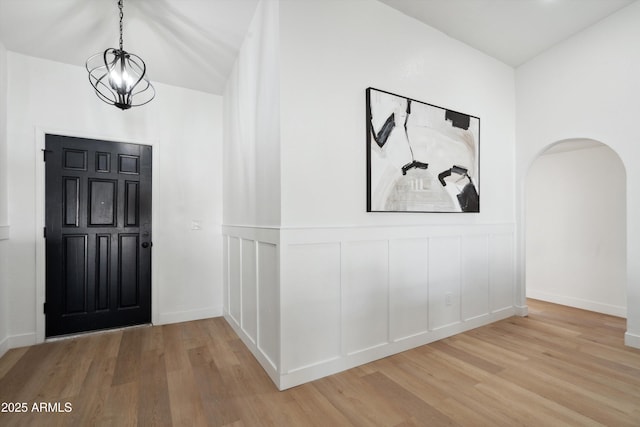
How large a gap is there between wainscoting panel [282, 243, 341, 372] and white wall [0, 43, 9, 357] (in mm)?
2633

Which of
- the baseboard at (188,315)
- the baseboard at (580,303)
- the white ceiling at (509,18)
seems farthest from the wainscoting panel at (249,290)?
the baseboard at (580,303)

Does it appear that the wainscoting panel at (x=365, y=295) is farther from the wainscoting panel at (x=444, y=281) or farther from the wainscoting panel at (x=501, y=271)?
the wainscoting panel at (x=501, y=271)

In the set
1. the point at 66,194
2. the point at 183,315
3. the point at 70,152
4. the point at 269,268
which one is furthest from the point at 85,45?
the point at 183,315

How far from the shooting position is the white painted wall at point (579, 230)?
12.4 feet

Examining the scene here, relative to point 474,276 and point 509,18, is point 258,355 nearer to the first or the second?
point 474,276

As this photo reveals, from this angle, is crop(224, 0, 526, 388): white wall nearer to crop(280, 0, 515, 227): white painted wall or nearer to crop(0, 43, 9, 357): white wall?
crop(280, 0, 515, 227): white painted wall

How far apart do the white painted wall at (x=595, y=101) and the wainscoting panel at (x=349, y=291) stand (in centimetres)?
118

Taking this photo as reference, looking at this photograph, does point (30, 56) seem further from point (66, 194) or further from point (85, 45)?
point (66, 194)

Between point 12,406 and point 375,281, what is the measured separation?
259 cm

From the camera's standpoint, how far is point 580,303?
159 inches

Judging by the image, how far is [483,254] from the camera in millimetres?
3328

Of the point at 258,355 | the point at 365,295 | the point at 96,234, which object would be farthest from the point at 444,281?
the point at 96,234

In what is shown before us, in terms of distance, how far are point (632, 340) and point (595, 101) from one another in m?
2.38

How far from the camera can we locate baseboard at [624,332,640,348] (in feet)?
8.93
